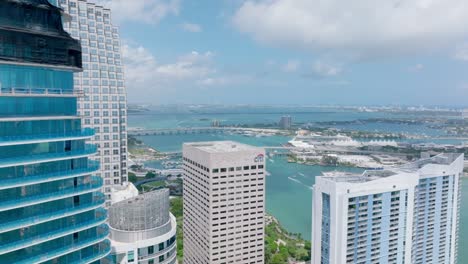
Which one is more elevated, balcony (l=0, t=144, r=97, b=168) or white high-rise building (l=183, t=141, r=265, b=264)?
balcony (l=0, t=144, r=97, b=168)

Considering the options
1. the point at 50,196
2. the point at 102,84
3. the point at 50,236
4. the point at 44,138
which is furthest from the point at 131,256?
the point at 102,84

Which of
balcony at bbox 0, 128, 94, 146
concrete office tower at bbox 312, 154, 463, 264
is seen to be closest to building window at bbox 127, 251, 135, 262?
balcony at bbox 0, 128, 94, 146

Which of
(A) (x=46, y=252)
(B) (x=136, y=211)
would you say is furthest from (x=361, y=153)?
(A) (x=46, y=252)

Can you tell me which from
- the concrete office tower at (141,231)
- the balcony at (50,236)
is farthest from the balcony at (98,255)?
the concrete office tower at (141,231)

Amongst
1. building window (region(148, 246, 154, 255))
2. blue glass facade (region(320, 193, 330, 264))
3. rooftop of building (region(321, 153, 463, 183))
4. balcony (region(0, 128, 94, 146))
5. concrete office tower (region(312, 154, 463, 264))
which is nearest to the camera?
balcony (region(0, 128, 94, 146))

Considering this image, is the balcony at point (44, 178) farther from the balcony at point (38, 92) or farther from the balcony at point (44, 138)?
the balcony at point (38, 92)

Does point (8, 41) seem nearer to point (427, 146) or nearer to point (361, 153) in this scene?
point (361, 153)

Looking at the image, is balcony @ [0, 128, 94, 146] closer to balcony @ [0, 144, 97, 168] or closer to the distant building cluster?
the distant building cluster
